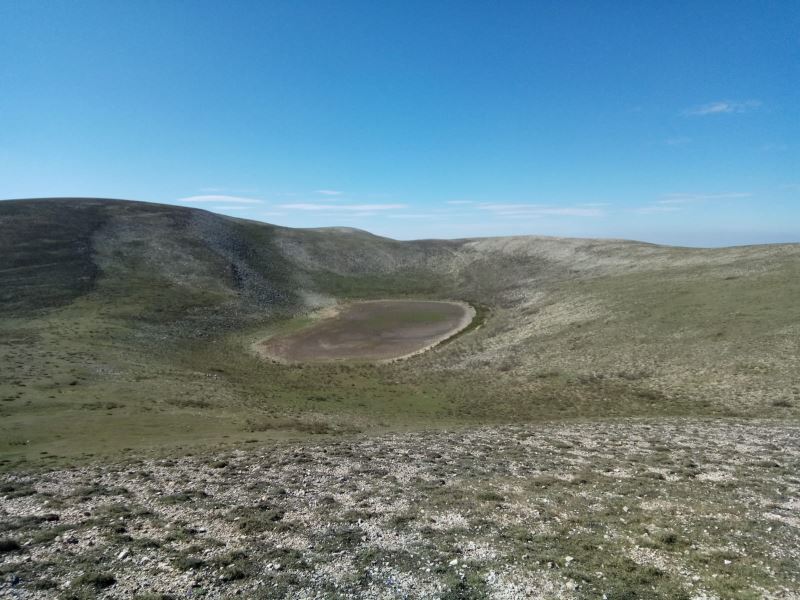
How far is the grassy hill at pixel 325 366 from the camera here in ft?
86.5

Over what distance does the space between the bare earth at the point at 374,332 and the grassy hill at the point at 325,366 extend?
138 inches

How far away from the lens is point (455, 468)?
17.2 metres

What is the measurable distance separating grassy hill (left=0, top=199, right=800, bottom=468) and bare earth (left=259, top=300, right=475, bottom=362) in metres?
3.51

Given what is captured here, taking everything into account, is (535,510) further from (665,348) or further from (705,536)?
(665,348)

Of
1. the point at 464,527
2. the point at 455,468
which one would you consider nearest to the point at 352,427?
the point at 455,468

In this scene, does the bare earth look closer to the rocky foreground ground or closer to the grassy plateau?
the grassy plateau

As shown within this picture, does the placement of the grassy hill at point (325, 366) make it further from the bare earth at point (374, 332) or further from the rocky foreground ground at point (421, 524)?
the rocky foreground ground at point (421, 524)

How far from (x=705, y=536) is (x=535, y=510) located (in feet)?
13.2

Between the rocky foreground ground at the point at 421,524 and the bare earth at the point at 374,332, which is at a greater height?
the rocky foreground ground at the point at 421,524

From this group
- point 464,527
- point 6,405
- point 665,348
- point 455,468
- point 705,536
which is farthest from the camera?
point 665,348

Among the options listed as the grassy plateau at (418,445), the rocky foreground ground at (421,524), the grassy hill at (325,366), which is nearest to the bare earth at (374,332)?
the grassy plateau at (418,445)

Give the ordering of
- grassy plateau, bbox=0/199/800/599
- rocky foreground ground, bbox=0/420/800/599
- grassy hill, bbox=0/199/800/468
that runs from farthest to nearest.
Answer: grassy hill, bbox=0/199/800/468, grassy plateau, bbox=0/199/800/599, rocky foreground ground, bbox=0/420/800/599

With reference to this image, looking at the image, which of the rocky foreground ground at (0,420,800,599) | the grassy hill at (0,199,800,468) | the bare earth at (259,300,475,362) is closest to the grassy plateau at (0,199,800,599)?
the rocky foreground ground at (0,420,800,599)

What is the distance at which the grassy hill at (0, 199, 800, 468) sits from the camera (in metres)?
26.4
